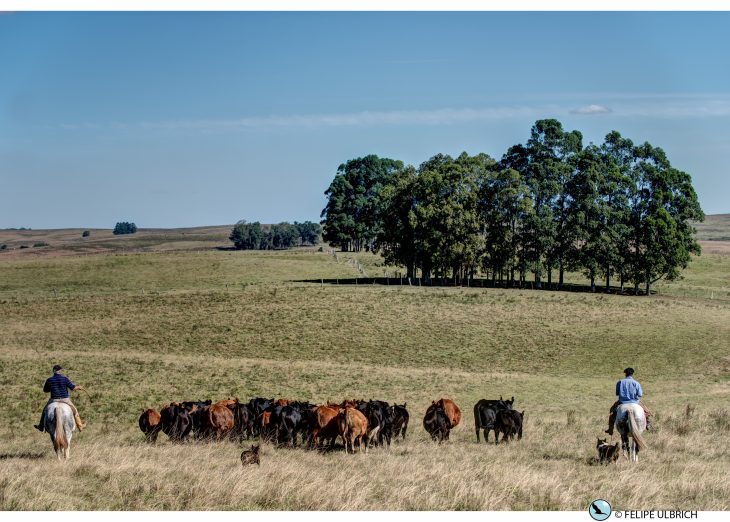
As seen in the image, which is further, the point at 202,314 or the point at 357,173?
the point at 357,173

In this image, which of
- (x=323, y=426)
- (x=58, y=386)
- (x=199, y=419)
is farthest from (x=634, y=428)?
(x=58, y=386)

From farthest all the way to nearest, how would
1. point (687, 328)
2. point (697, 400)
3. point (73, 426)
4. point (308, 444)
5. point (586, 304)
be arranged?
point (586, 304) < point (687, 328) < point (697, 400) < point (308, 444) < point (73, 426)

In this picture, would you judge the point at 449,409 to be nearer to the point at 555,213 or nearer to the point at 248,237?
the point at 555,213

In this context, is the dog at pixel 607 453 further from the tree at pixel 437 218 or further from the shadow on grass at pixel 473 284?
the shadow on grass at pixel 473 284

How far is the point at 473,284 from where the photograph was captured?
3039 inches

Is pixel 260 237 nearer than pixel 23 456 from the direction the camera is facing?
No

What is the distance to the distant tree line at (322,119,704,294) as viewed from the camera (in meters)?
68.5

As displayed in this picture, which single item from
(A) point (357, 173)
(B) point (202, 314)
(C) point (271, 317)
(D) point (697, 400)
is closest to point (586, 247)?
(C) point (271, 317)

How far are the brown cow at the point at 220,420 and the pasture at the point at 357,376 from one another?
151 cm

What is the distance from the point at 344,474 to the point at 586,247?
58090 mm

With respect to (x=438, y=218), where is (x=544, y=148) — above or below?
above

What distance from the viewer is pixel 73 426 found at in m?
16.7

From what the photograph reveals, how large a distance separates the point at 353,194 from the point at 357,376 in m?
70.6

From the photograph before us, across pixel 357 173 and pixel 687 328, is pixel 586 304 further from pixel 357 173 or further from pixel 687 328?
pixel 357 173
